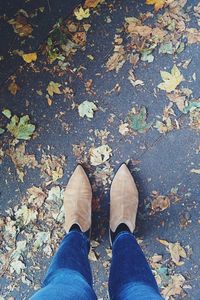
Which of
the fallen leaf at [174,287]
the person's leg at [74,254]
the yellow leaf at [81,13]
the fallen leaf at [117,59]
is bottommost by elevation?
the fallen leaf at [174,287]

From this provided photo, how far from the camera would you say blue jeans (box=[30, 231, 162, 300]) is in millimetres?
1518

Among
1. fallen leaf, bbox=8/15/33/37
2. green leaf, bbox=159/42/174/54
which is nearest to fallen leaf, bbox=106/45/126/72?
green leaf, bbox=159/42/174/54

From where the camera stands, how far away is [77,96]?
226 cm

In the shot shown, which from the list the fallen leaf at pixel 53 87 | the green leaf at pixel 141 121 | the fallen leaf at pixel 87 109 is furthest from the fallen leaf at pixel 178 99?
the fallen leaf at pixel 53 87

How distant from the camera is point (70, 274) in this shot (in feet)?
5.44

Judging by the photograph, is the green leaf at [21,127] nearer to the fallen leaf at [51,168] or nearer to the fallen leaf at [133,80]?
the fallen leaf at [51,168]

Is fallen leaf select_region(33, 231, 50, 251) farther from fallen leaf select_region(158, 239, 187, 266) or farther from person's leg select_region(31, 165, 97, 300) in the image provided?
fallen leaf select_region(158, 239, 187, 266)

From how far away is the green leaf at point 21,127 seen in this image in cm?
228

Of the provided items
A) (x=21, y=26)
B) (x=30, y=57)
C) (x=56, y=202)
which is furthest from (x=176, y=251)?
(x=21, y=26)

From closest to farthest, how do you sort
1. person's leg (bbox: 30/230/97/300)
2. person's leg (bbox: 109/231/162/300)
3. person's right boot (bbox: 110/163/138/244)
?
person's leg (bbox: 30/230/97/300)
person's leg (bbox: 109/231/162/300)
person's right boot (bbox: 110/163/138/244)

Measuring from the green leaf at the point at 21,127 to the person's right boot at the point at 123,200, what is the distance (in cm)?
51

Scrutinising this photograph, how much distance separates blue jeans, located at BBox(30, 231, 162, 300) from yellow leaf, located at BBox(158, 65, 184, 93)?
0.76 meters

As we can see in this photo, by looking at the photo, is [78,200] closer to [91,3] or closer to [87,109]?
[87,109]

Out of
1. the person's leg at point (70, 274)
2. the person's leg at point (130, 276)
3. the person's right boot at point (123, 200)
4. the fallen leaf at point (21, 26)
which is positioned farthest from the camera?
the fallen leaf at point (21, 26)
